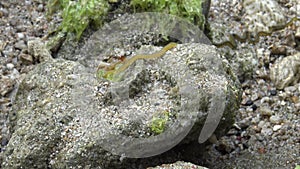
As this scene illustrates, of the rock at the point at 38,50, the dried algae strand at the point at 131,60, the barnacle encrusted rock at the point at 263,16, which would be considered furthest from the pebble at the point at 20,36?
the barnacle encrusted rock at the point at 263,16

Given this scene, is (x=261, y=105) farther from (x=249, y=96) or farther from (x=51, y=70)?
(x=51, y=70)

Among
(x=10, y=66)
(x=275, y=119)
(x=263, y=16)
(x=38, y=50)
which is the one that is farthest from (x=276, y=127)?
(x=10, y=66)

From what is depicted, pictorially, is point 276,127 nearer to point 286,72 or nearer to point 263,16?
point 286,72

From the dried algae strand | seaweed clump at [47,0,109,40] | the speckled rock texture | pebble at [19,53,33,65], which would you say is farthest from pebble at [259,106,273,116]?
pebble at [19,53,33,65]

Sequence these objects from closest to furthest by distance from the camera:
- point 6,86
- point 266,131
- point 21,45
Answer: point 266,131 < point 6,86 < point 21,45

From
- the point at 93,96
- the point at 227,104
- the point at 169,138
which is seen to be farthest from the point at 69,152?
the point at 227,104

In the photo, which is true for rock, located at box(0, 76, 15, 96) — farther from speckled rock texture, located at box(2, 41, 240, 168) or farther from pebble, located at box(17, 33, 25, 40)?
speckled rock texture, located at box(2, 41, 240, 168)
